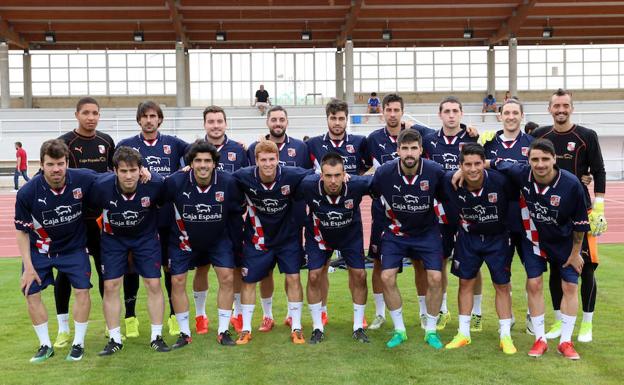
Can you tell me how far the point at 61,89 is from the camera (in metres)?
37.2

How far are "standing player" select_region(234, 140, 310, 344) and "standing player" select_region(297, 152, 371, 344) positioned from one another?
0.13 meters

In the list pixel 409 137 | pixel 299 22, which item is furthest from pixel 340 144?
pixel 299 22

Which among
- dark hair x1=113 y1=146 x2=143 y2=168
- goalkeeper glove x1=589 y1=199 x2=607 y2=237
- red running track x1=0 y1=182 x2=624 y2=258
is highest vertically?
dark hair x1=113 y1=146 x2=143 y2=168

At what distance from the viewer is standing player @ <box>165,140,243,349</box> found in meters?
6.14

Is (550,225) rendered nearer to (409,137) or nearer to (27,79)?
(409,137)

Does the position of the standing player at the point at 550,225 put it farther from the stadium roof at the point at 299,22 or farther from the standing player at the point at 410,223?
the stadium roof at the point at 299,22

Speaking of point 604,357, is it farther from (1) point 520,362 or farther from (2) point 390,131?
(2) point 390,131

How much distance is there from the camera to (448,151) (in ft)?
22.1

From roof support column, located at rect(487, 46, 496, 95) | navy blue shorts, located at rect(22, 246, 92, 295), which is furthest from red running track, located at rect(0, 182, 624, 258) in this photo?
roof support column, located at rect(487, 46, 496, 95)

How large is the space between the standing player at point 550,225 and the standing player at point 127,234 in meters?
3.08

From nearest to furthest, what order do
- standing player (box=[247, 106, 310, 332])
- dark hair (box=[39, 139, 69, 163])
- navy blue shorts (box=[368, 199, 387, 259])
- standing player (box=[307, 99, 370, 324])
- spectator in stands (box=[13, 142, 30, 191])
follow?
dark hair (box=[39, 139, 69, 163]) → navy blue shorts (box=[368, 199, 387, 259]) → standing player (box=[247, 106, 310, 332]) → standing player (box=[307, 99, 370, 324]) → spectator in stands (box=[13, 142, 30, 191])

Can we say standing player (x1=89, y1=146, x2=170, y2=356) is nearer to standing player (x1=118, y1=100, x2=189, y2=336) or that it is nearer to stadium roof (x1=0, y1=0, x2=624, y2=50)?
standing player (x1=118, y1=100, x2=189, y2=336)

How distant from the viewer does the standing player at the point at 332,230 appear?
20.3 ft

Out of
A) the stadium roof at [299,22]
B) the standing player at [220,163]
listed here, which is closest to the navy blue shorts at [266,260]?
the standing player at [220,163]
